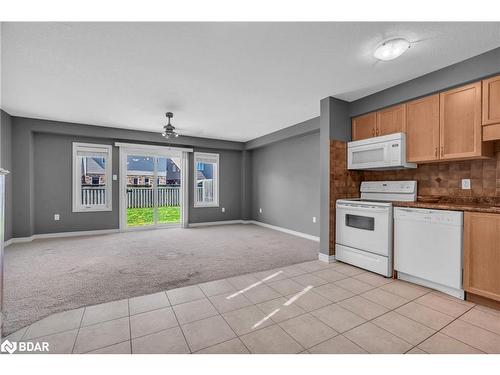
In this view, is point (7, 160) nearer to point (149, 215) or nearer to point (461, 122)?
point (149, 215)

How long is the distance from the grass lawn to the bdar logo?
4.49 meters

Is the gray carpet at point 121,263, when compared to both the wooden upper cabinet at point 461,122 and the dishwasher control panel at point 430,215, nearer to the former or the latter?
the dishwasher control panel at point 430,215

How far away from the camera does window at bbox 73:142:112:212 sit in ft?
17.4

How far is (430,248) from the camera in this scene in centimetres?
251

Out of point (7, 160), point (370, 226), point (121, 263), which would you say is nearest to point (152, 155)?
point (7, 160)

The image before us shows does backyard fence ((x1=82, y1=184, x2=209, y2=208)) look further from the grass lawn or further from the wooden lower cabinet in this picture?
the wooden lower cabinet

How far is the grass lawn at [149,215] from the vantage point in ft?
19.7

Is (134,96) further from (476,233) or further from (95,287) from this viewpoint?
(476,233)

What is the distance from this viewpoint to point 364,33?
2043 millimetres

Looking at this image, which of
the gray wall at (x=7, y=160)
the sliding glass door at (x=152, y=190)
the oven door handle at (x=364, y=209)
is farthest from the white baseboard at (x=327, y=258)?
the gray wall at (x=7, y=160)

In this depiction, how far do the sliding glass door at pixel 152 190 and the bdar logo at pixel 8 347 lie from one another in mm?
4421
